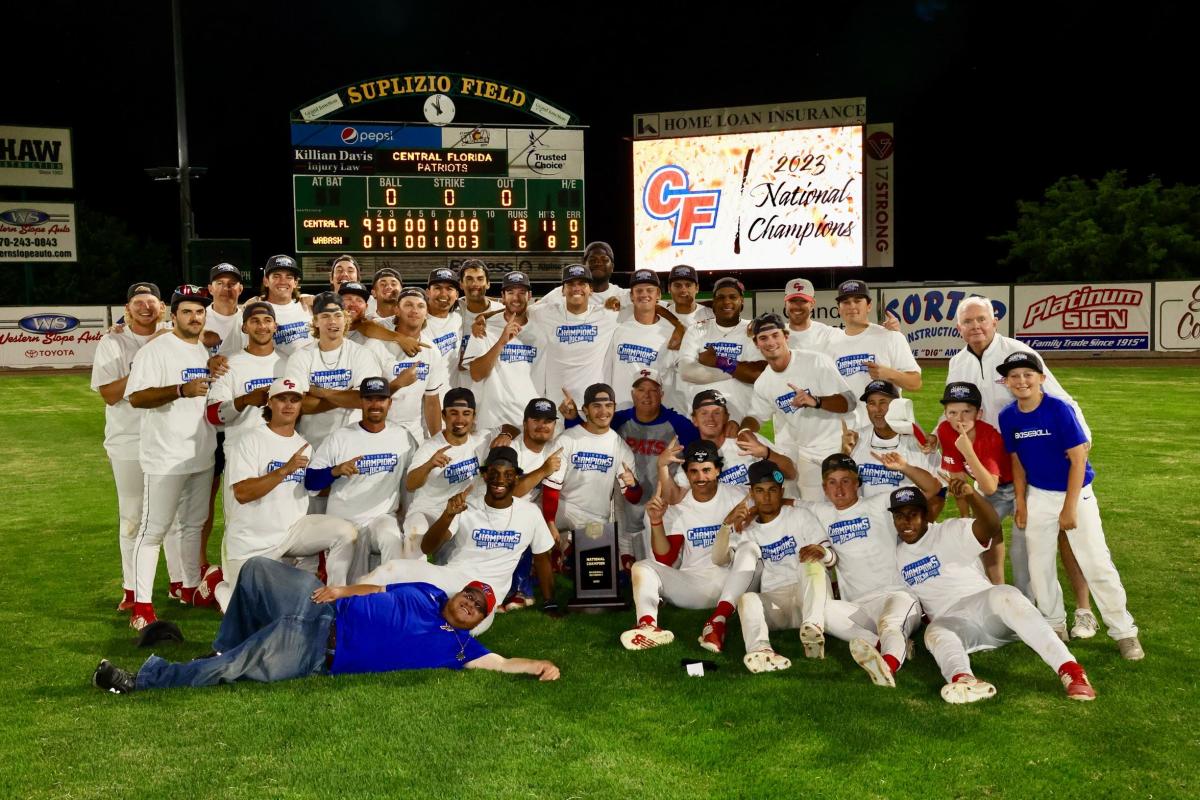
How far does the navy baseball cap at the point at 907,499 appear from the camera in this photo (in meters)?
6.19

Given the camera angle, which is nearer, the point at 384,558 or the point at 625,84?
the point at 384,558

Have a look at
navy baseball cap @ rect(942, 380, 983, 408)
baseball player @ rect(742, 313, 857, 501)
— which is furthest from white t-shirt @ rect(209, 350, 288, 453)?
navy baseball cap @ rect(942, 380, 983, 408)

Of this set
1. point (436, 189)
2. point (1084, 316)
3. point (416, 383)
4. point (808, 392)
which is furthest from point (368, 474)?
point (1084, 316)

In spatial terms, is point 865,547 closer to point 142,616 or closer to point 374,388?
point 374,388

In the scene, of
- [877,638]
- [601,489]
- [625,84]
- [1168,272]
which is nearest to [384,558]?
[601,489]

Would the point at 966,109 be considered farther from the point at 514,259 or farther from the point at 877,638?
the point at 877,638

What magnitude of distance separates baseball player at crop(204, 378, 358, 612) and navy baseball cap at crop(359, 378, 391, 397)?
43 cm

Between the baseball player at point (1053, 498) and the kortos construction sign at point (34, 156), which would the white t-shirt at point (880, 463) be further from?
the kortos construction sign at point (34, 156)

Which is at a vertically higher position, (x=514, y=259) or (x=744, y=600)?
(x=514, y=259)

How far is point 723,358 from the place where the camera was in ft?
28.1

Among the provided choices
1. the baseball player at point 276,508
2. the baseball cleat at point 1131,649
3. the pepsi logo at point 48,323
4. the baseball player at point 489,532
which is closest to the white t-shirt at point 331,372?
the baseball player at point 276,508

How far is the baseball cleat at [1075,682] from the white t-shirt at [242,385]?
16.9 feet

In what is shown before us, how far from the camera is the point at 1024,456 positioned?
640cm

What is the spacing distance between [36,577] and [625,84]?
189 ft
